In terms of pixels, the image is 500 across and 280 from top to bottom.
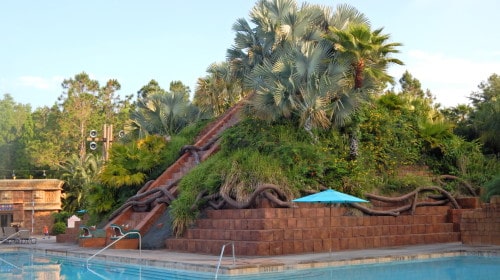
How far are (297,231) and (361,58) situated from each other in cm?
653

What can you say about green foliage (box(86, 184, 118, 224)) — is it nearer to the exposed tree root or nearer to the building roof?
the exposed tree root

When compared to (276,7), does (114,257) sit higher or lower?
lower

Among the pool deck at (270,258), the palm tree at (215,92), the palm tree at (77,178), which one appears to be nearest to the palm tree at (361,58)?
the pool deck at (270,258)

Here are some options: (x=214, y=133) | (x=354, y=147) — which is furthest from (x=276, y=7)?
(x=354, y=147)

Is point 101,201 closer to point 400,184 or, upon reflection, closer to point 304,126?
point 304,126

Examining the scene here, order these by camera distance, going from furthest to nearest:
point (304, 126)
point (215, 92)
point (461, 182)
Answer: point (215, 92) < point (461, 182) < point (304, 126)

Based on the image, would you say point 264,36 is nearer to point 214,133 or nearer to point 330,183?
point 214,133

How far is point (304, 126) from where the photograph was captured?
67.1ft

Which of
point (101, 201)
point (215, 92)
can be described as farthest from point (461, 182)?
point (101, 201)

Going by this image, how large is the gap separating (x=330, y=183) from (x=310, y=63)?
3776 millimetres

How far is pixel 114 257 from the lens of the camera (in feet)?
55.0

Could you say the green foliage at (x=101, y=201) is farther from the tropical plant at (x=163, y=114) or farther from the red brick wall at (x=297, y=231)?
the tropical plant at (x=163, y=114)

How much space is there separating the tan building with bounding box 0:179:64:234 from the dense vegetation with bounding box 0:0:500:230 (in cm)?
989

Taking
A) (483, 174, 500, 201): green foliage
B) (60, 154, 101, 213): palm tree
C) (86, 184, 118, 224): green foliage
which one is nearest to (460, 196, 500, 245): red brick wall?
(483, 174, 500, 201): green foliage
